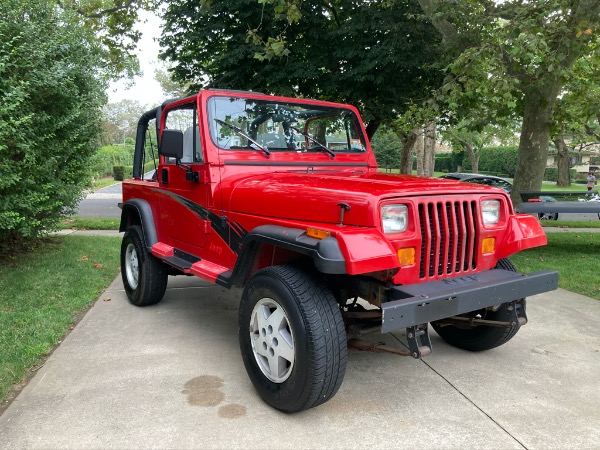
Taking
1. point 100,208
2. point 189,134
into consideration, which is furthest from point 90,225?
point 189,134

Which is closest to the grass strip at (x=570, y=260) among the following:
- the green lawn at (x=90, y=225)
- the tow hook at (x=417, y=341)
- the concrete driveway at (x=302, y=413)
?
the concrete driveway at (x=302, y=413)

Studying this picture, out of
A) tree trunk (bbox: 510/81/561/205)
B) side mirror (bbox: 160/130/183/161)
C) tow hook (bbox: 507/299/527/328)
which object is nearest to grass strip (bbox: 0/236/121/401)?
side mirror (bbox: 160/130/183/161)

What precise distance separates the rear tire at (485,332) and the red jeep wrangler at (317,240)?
0.01 m

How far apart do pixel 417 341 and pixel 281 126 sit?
2.30m

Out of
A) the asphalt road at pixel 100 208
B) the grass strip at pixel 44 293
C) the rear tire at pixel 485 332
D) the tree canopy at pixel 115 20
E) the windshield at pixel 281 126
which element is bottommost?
the asphalt road at pixel 100 208

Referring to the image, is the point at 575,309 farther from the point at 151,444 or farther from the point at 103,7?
the point at 103,7

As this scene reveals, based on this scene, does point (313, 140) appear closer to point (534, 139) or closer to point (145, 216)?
point (145, 216)

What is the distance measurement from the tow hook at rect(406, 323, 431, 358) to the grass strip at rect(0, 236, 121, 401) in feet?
8.47

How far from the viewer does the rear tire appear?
3555 mm

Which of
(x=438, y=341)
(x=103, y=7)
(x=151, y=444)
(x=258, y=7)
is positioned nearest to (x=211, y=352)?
(x=151, y=444)

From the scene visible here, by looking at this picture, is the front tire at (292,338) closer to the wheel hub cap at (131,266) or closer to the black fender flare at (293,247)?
the black fender flare at (293,247)

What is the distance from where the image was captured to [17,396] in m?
3.19

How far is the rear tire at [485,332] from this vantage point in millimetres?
3555

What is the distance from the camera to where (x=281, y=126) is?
4.30 metres
